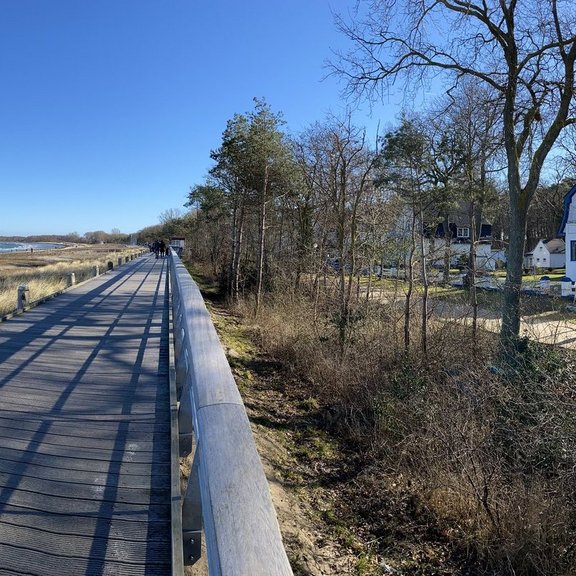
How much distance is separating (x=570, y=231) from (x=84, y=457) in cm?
3091

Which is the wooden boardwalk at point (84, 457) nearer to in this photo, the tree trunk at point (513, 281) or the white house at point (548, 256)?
the tree trunk at point (513, 281)

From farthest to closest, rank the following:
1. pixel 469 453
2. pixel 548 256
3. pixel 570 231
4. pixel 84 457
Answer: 1. pixel 548 256
2. pixel 570 231
3. pixel 469 453
4. pixel 84 457

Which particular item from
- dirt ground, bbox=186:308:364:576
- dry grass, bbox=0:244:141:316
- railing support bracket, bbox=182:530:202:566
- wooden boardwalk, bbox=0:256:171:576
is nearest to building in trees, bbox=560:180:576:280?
dirt ground, bbox=186:308:364:576

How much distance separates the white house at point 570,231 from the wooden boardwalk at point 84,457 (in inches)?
1072

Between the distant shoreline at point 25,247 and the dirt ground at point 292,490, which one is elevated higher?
the distant shoreline at point 25,247

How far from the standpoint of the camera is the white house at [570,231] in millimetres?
28172

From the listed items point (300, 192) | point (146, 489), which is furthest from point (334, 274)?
point (146, 489)

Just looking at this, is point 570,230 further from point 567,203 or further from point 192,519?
point 192,519

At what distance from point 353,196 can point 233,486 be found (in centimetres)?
1190

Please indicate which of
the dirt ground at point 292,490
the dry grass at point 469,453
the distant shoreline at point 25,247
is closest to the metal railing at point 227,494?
the dirt ground at point 292,490

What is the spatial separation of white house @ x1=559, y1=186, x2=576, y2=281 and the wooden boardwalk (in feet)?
89.3

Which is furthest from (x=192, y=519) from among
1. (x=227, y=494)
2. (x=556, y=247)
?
(x=556, y=247)

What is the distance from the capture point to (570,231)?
28703mm

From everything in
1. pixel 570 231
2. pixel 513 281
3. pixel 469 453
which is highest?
pixel 570 231
